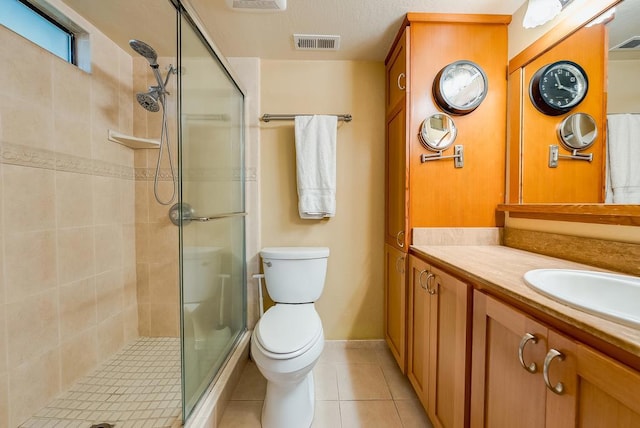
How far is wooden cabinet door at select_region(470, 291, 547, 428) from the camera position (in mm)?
574

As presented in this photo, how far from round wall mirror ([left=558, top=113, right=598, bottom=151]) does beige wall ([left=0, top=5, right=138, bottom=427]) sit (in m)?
2.41

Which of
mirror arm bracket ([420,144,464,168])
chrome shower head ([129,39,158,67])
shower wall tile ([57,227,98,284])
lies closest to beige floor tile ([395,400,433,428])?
mirror arm bracket ([420,144,464,168])

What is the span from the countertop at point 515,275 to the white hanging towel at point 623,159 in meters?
0.27

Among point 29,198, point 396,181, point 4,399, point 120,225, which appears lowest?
point 4,399

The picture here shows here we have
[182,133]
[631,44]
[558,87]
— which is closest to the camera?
[631,44]

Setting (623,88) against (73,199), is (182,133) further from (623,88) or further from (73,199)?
(623,88)

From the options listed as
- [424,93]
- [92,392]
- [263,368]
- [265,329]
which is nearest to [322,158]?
[424,93]

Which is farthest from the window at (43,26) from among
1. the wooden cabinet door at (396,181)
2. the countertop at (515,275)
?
the countertop at (515,275)

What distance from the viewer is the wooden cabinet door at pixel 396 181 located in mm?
1360

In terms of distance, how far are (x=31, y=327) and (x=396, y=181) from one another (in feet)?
6.46

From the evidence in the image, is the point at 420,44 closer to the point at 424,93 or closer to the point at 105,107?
the point at 424,93

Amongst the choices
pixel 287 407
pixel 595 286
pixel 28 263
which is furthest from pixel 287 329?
pixel 28 263

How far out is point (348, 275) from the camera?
1780mm

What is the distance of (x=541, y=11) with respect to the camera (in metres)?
1.13
